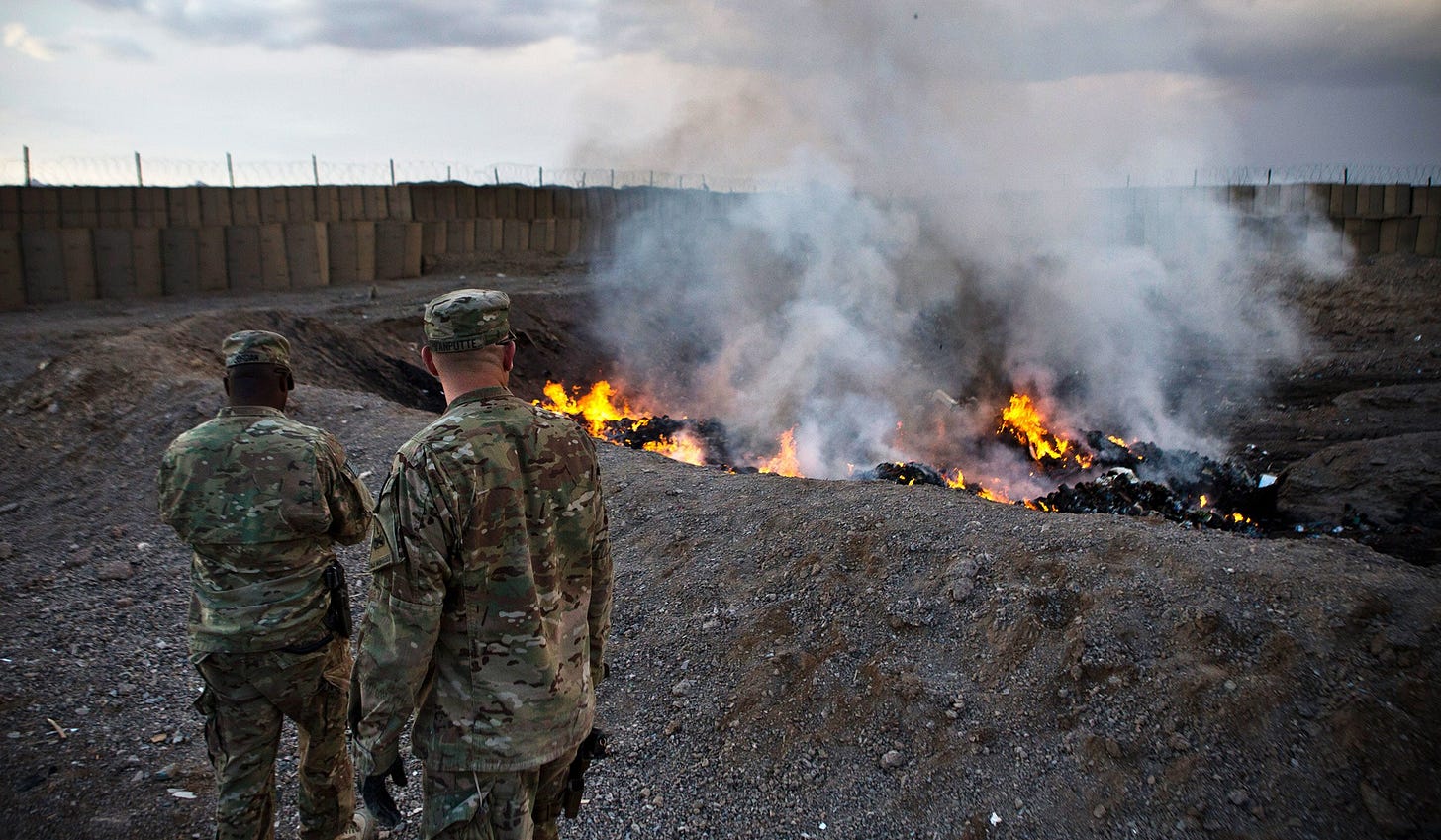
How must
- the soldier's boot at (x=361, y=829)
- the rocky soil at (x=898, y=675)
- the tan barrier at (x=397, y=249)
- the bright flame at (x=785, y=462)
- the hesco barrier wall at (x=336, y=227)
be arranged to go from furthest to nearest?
the tan barrier at (x=397, y=249)
the hesco barrier wall at (x=336, y=227)
the bright flame at (x=785, y=462)
the rocky soil at (x=898, y=675)
the soldier's boot at (x=361, y=829)

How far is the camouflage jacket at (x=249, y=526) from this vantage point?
9.00 ft

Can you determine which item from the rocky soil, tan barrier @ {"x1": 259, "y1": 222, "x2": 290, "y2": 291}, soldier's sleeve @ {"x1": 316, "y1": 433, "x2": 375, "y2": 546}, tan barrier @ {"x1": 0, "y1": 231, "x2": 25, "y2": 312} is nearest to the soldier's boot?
the rocky soil

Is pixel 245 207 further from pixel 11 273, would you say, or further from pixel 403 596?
pixel 403 596

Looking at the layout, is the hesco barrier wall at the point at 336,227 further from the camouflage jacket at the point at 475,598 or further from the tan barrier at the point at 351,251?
the camouflage jacket at the point at 475,598

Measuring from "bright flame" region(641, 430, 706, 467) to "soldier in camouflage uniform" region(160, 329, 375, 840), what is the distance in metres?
6.29

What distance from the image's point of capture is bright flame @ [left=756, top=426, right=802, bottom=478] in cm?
906

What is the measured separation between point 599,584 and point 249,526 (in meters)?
1.20

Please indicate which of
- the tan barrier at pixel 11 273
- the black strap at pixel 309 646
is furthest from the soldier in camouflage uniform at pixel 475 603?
the tan barrier at pixel 11 273

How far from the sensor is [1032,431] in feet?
35.0

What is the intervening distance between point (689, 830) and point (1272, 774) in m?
2.28

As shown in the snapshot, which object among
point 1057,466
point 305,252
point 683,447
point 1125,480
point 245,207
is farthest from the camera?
point 245,207

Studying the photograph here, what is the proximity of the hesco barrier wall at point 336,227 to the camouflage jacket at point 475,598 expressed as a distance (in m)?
12.4

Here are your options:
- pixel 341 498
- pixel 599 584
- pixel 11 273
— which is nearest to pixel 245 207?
pixel 11 273

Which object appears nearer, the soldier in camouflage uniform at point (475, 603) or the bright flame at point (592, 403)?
the soldier in camouflage uniform at point (475, 603)
